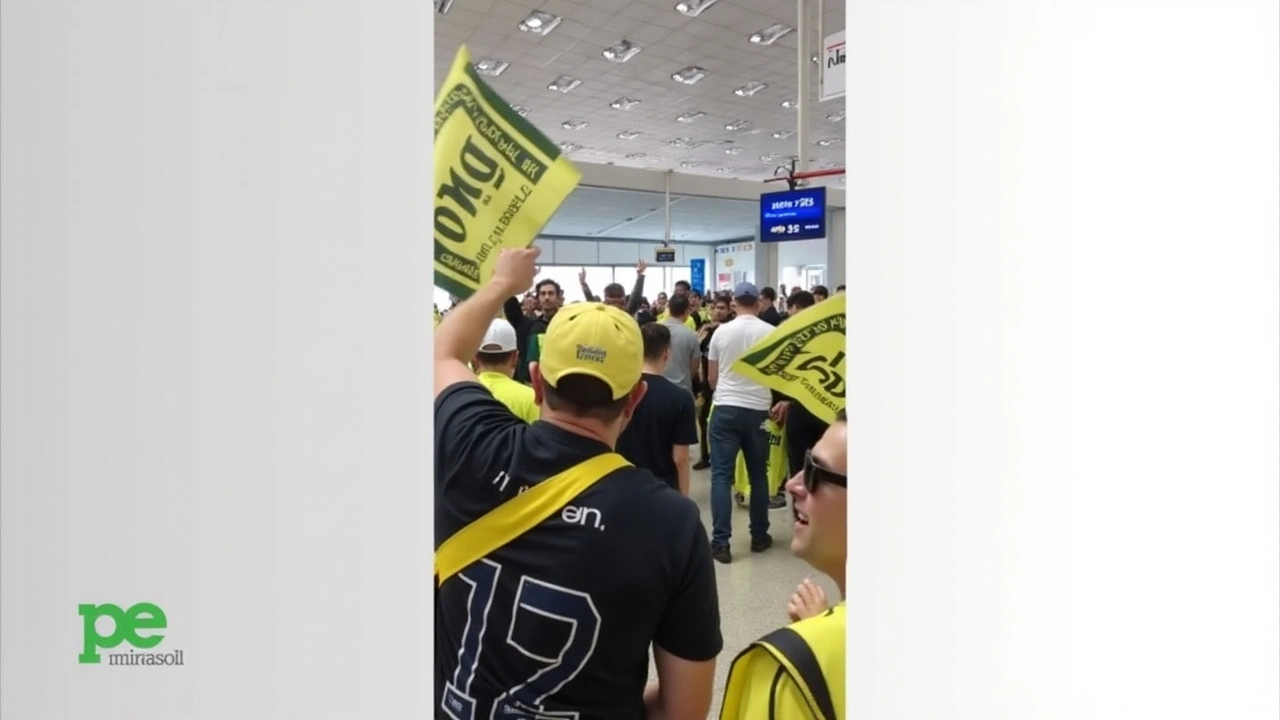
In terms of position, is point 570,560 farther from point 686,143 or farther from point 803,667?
point 686,143

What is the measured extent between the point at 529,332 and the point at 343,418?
3.96 meters

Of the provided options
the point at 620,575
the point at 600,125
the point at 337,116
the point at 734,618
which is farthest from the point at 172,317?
the point at 600,125

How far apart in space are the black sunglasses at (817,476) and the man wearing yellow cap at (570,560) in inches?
6.2

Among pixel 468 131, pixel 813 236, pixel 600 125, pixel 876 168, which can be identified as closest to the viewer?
pixel 876 168

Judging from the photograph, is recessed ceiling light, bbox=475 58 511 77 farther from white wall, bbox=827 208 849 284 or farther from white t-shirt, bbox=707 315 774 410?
white wall, bbox=827 208 849 284

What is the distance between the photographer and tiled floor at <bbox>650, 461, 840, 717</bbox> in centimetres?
287

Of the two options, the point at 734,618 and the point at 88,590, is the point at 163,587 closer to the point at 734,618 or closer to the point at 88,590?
the point at 88,590

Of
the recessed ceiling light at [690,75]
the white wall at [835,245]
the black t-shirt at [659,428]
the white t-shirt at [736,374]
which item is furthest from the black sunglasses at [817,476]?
the white wall at [835,245]

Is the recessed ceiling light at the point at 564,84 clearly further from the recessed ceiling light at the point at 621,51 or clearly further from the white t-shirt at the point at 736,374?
the white t-shirt at the point at 736,374

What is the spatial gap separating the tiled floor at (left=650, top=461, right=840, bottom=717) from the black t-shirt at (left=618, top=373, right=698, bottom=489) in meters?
0.63

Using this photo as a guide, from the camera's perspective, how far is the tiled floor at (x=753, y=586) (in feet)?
9.42

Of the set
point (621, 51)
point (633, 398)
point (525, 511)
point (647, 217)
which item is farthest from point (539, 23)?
point (647, 217)

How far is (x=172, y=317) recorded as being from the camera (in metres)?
0.99

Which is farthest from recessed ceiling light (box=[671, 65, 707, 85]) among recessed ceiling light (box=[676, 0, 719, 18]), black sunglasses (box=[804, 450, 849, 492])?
black sunglasses (box=[804, 450, 849, 492])
